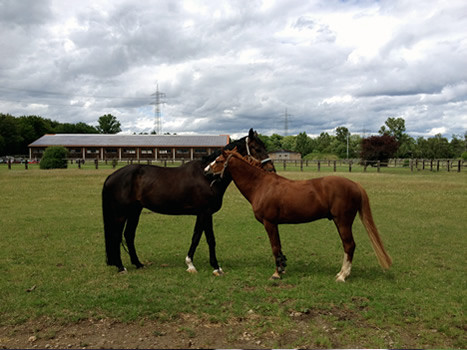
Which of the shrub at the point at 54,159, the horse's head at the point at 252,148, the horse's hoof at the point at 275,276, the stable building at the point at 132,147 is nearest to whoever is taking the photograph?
the horse's hoof at the point at 275,276

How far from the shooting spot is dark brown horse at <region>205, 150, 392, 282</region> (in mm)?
5754

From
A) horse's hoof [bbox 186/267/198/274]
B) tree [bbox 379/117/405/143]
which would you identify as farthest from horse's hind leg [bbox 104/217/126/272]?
tree [bbox 379/117/405/143]

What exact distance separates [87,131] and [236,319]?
113609mm

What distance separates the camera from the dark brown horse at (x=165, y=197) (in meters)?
6.32

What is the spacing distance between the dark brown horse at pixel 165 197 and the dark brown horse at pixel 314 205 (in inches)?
14.9

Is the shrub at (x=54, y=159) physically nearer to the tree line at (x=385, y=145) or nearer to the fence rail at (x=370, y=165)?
the fence rail at (x=370, y=165)

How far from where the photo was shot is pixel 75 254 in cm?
755

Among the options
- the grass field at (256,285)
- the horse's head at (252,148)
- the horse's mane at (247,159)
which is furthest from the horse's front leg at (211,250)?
the horse's head at (252,148)

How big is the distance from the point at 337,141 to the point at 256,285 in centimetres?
10411

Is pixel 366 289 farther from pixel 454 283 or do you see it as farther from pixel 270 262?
pixel 270 262

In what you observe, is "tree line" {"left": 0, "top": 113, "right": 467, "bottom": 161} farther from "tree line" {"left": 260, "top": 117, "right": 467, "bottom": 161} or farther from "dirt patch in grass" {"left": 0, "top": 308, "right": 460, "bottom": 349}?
"dirt patch in grass" {"left": 0, "top": 308, "right": 460, "bottom": 349}

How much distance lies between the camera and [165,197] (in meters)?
6.39

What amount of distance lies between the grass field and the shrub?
2739 centimetres

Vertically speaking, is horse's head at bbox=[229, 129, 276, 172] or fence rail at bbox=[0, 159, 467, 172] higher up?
horse's head at bbox=[229, 129, 276, 172]
